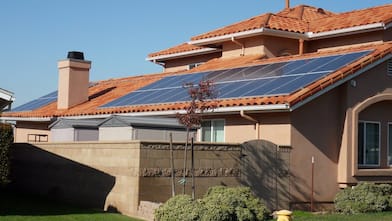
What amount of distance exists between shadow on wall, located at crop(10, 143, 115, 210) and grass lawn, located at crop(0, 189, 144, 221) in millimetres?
575

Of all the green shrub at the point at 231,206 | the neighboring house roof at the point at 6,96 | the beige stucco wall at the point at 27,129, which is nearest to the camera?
the green shrub at the point at 231,206

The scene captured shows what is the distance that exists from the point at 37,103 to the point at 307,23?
1494cm

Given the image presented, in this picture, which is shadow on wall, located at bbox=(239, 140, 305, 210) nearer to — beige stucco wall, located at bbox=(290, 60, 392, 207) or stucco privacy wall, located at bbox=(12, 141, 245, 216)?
stucco privacy wall, located at bbox=(12, 141, 245, 216)

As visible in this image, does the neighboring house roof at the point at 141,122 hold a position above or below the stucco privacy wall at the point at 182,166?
above

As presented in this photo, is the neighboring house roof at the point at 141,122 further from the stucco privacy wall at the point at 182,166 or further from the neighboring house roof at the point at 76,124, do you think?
the stucco privacy wall at the point at 182,166

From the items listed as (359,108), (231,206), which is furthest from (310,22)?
(231,206)

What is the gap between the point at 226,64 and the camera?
28.8 meters

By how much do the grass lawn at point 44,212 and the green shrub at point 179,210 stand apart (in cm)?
160

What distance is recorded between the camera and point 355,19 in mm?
27875

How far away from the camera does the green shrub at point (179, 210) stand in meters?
14.8

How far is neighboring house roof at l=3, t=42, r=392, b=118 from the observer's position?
2000cm

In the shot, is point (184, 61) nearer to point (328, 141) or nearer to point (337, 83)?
point (328, 141)

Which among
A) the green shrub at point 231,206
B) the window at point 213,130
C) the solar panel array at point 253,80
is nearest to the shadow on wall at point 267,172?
the solar panel array at point 253,80

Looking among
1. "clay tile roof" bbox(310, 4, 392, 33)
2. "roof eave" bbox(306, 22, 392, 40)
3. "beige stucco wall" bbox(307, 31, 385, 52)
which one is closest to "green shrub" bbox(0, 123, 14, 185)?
"roof eave" bbox(306, 22, 392, 40)
